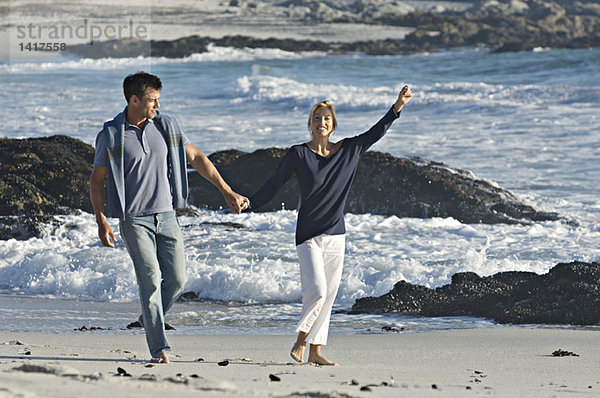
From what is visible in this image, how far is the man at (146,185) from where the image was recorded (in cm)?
498

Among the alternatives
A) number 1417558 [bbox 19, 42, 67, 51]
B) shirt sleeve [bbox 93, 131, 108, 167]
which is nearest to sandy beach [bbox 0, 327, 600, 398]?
shirt sleeve [bbox 93, 131, 108, 167]

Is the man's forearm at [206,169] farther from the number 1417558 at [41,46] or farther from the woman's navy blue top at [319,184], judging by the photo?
the number 1417558 at [41,46]

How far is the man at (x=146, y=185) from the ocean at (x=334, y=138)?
6.57 feet

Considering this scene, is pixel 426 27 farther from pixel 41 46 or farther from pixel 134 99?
pixel 134 99

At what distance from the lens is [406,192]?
44.2ft

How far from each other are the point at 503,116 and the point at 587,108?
8.11 ft

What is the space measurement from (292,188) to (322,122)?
8410 mm

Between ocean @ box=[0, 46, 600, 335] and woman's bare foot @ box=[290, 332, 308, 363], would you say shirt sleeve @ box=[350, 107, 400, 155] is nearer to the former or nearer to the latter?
woman's bare foot @ box=[290, 332, 308, 363]

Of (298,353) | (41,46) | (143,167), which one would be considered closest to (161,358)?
(298,353)

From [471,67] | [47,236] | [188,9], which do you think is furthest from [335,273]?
[188,9]

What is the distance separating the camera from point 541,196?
15.8 metres

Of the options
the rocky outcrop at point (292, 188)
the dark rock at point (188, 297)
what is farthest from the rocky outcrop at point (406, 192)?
the dark rock at point (188, 297)

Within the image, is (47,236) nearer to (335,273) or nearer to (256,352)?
(256,352)

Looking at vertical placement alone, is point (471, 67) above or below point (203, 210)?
above
